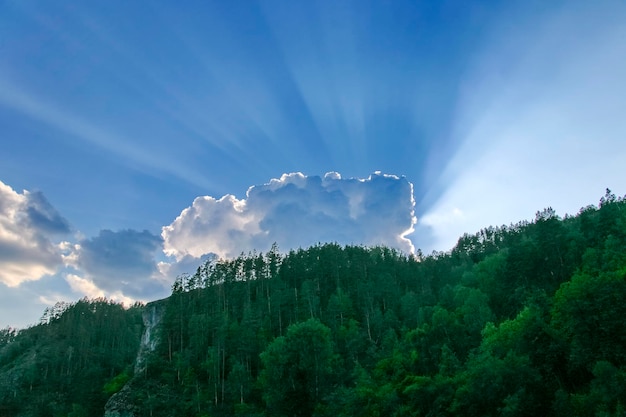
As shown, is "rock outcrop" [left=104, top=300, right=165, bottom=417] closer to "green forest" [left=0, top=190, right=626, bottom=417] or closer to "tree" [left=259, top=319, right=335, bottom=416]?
"green forest" [left=0, top=190, right=626, bottom=417]

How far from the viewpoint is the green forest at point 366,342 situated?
5103cm

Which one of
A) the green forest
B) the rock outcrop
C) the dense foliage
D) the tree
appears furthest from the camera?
the dense foliage

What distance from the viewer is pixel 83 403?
118 metres

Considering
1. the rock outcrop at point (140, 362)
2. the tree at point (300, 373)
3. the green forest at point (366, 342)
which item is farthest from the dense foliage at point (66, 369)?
the tree at point (300, 373)

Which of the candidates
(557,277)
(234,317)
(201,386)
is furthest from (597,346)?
(234,317)

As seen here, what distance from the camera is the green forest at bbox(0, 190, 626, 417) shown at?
167 ft

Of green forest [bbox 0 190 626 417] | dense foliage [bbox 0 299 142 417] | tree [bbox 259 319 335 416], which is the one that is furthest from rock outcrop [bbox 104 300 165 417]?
tree [bbox 259 319 335 416]

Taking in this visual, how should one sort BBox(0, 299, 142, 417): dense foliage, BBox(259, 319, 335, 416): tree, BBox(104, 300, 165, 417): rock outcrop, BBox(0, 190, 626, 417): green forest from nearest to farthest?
BBox(0, 190, 626, 417): green forest < BBox(259, 319, 335, 416): tree < BBox(104, 300, 165, 417): rock outcrop < BBox(0, 299, 142, 417): dense foliage

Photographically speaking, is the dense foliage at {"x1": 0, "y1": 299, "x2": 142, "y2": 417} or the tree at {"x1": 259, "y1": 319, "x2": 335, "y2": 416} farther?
the dense foliage at {"x1": 0, "y1": 299, "x2": 142, "y2": 417}

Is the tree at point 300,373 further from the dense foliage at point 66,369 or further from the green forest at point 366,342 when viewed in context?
the dense foliage at point 66,369

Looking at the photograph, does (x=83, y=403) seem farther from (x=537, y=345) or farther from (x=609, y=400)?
(x=609, y=400)

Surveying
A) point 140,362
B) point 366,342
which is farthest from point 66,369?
point 366,342

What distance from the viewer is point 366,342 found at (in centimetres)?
10975

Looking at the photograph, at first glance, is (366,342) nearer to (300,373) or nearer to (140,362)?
(300,373)
